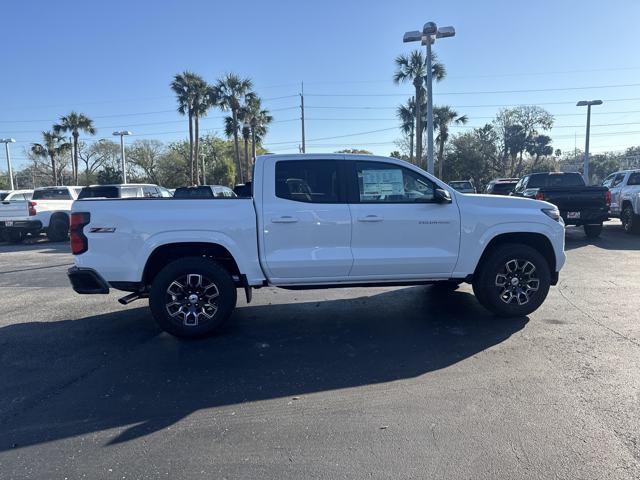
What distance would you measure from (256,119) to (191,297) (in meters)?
37.7

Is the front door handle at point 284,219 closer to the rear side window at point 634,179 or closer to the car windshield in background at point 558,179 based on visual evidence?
the car windshield in background at point 558,179

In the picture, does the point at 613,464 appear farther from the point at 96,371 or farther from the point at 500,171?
the point at 500,171

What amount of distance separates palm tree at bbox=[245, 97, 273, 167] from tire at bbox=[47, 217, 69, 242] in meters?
22.8

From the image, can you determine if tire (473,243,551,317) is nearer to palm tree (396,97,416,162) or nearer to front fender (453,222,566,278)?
front fender (453,222,566,278)

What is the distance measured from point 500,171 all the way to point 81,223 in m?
54.0

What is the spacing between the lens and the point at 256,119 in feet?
133

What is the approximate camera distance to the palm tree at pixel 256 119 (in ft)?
128

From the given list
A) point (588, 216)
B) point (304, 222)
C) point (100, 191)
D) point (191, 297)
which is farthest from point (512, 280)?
point (100, 191)

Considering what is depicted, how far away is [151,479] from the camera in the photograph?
2.68 m

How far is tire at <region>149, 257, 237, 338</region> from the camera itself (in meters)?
4.93

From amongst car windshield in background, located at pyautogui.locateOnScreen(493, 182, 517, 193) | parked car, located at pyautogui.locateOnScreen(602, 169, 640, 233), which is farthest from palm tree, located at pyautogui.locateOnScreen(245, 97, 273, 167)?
parked car, located at pyautogui.locateOnScreen(602, 169, 640, 233)

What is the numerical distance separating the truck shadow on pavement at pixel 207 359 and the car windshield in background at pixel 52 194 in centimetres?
1279

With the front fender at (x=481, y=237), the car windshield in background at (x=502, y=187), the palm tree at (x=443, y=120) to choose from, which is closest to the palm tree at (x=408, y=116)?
the palm tree at (x=443, y=120)

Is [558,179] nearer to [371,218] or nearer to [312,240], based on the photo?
[371,218]
